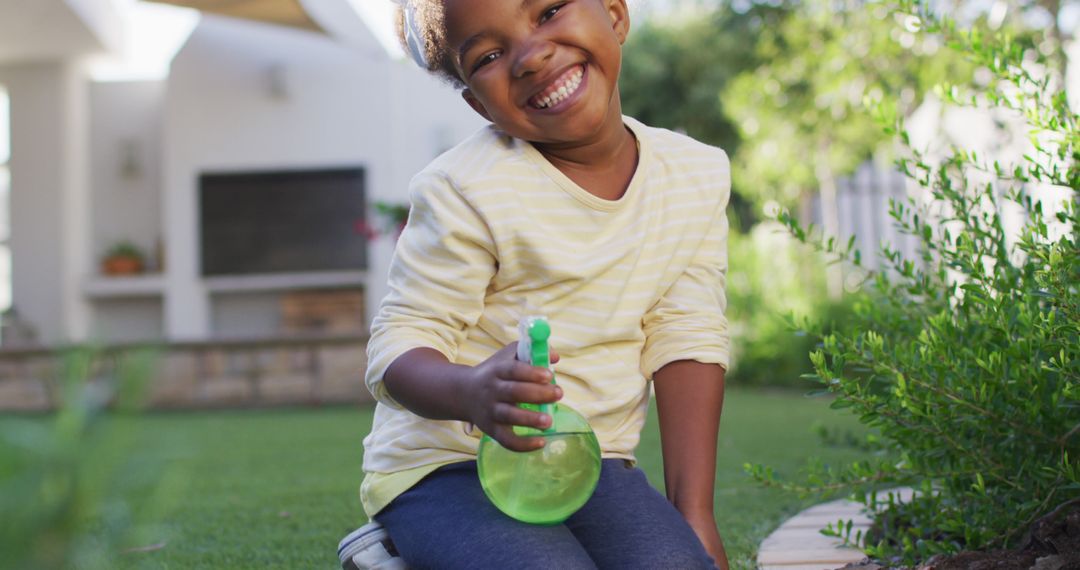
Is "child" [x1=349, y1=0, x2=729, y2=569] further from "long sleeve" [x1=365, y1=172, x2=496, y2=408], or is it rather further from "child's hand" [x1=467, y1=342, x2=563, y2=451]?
"child's hand" [x1=467, y1=342, x2=563, y2=451]

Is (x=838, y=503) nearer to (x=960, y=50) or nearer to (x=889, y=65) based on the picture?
(x=960, y=50)

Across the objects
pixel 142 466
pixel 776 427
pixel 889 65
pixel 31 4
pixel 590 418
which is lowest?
pixel 776 427

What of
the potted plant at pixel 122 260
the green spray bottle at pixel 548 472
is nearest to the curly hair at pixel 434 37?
the green spray bottle at pixel 548 472

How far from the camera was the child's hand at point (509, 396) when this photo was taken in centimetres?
121

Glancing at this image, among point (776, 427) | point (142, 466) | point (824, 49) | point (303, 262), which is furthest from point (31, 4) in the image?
point (142, 466)

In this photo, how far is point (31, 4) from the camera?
390 inches

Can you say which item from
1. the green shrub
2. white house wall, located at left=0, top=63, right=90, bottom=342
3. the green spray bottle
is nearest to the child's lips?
the green spray bottle

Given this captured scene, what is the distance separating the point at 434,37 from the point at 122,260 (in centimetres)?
1118

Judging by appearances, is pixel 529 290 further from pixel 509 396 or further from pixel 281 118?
pixel 281 118

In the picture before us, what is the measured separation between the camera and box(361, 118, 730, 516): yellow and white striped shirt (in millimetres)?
1602

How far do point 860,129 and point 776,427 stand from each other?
→ 5138 mm

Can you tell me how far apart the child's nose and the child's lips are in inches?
1.6

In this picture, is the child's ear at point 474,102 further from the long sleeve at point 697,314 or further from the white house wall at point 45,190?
the white house wall at point 45,190

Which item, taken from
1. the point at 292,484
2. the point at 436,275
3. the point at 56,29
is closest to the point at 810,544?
the point at 436,275
